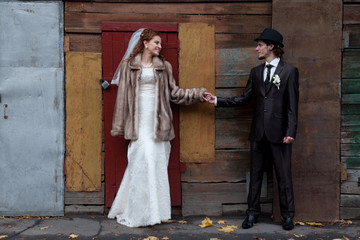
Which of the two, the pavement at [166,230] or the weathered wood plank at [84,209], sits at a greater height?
the weathered wood plank at [84,209]

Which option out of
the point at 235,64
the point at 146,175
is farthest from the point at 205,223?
the point at 235,64

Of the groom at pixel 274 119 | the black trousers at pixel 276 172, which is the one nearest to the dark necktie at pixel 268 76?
the groom at pixel 274 119

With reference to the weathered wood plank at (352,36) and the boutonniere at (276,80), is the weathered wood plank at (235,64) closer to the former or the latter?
the boutonniere at (276,80)

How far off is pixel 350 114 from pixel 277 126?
114 centimetres

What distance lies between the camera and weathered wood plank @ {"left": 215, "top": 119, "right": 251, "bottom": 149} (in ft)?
16.4

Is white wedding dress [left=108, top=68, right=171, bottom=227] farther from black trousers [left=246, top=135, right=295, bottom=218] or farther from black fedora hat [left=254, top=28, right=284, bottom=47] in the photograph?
black fedora hat [left=254, top=28, right=284, bottom=47]

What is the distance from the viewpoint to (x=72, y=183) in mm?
5031

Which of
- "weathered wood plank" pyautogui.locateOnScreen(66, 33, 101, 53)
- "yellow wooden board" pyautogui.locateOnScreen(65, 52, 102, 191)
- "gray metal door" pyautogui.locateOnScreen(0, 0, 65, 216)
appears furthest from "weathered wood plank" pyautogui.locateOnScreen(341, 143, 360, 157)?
"gray metal door" pyautogui.locateOnScreen(0, 0, 65, 216)

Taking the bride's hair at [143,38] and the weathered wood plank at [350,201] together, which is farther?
the weathered wood plank at [350,201]

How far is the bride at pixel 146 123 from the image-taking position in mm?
4562

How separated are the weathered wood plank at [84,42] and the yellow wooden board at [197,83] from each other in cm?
105

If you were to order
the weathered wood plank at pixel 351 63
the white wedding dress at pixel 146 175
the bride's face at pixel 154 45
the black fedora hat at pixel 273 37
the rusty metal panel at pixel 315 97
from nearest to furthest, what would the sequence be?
1. the black fedora hat at pixel 273 37
2. the white wedding dress at pixel 146 175
3. the bride's face at pixel 154 45
4. the rusty metal panel at pixel 315 97
5. the weathered wood plank at pixel 351 63

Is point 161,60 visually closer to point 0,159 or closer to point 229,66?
point 229,66

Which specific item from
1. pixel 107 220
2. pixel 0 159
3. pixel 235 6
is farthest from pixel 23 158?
pixel 235 6
